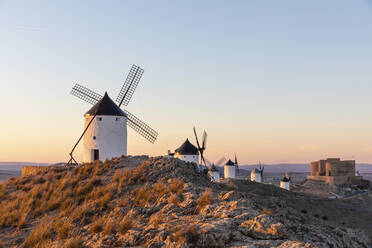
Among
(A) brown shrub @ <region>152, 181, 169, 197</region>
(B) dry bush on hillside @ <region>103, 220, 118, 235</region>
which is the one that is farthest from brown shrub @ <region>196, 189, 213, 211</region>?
(B) dry bush on hillside @ <region>103, 220, 118, 235</region>

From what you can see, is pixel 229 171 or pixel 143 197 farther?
pixel 229 171

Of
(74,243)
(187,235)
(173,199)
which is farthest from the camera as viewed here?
(173,199)

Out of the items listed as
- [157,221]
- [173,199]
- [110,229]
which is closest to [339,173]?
[173,199]

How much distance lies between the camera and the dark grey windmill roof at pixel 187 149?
38.1 meters

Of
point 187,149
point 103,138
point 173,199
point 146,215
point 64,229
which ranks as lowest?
point 64,229

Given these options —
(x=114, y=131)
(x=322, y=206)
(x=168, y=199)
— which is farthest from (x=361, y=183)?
(x=168, y=199)

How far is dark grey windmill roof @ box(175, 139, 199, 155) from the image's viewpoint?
125 ft

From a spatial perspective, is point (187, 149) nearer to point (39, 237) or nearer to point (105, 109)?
point (105, 109)

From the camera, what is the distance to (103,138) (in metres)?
21.2

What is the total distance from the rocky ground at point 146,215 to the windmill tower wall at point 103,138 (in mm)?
5365

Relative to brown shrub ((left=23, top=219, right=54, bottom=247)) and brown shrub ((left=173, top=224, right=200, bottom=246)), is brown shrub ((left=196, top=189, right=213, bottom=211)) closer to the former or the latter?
brown shrub ((left=173, top=224, right=200, bottom=246))

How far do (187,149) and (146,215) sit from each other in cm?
2972

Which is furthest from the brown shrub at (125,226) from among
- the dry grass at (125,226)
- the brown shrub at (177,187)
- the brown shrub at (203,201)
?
the brown shrub at (177,187)

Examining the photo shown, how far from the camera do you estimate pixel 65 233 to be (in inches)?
323
